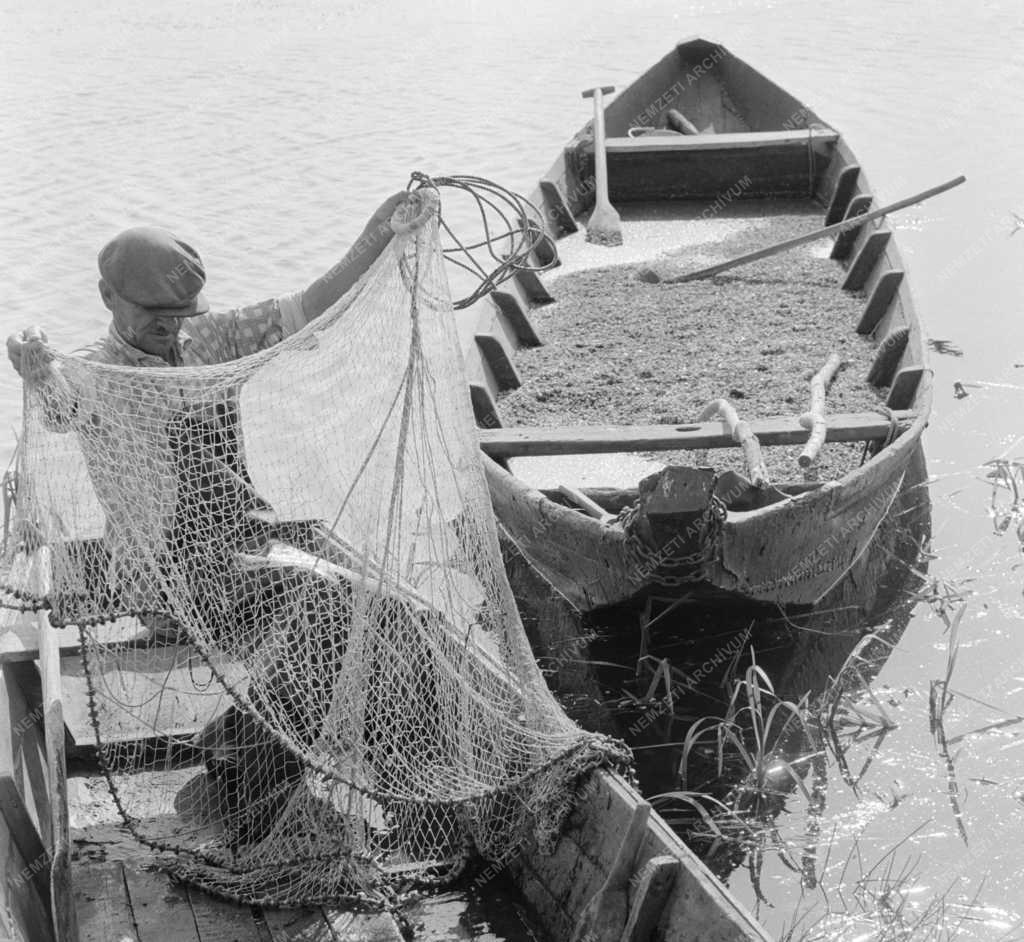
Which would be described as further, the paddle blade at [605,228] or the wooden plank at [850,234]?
the paddle blade at [605,228]

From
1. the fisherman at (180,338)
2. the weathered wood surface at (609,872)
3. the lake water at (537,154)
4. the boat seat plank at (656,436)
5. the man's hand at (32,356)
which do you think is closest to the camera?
the weathered wood surface at (609,872)

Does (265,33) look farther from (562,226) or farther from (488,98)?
(562,226)

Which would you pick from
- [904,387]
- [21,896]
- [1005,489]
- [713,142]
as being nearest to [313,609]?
[21,896]

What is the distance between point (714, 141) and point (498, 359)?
146 inches

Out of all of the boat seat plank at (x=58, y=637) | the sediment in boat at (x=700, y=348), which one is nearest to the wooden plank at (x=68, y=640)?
the boat seat plank at (x=58, y=637)

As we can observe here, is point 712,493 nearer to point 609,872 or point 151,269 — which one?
point 609,872

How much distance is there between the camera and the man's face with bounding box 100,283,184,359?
3.95 meters

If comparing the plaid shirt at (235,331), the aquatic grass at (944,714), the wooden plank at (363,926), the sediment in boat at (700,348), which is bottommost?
the aquatic grass at (944,714)

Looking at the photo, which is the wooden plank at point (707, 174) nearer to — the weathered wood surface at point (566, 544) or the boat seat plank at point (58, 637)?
the weathered wood surface at point (566, 544)

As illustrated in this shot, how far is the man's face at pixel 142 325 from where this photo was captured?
395 cm

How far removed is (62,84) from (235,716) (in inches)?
490

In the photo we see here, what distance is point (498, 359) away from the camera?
7.04 m

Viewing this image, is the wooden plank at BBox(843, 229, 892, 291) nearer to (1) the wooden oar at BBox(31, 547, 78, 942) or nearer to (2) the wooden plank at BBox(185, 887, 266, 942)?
(1) the wooden oar at BBox(31, 547, 78, 942)

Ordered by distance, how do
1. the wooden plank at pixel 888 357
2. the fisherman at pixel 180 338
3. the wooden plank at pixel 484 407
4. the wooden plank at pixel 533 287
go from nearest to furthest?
the fisherman at pixel 180 338 → the wooden plank at pixel 484 407 → the wooden plank at pixel 888 357 → the wooden plank at pixel 533 287
